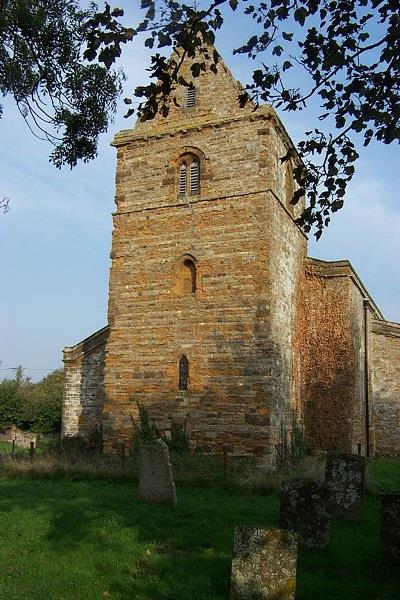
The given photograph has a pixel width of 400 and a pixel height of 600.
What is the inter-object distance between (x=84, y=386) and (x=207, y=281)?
7.36 m

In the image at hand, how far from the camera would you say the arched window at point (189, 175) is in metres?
18.6

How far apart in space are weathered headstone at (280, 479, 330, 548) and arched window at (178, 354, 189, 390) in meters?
8.61

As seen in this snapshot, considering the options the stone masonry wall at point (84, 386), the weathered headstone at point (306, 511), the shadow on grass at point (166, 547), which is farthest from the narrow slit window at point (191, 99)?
the weathered headstone at point (306, 511)

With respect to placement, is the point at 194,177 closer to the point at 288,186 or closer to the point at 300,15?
the point at 288,186

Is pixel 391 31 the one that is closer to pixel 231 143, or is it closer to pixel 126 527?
pixel 126 527

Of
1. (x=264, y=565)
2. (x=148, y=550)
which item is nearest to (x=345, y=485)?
(x=148, y=550)

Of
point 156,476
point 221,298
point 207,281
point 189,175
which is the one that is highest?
point 189,175

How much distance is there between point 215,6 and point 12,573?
7.04 m

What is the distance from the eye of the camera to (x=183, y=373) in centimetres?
1734

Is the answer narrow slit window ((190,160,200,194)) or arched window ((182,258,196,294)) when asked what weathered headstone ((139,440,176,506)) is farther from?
narrow slit window ((190,160,200,194))

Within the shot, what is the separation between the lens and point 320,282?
20844 millimetres

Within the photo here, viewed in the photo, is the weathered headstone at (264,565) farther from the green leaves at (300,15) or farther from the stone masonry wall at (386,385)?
the stone masonry wall at (386,385)

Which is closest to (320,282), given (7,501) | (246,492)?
(246,492)

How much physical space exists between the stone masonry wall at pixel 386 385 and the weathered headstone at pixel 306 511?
562 inches
